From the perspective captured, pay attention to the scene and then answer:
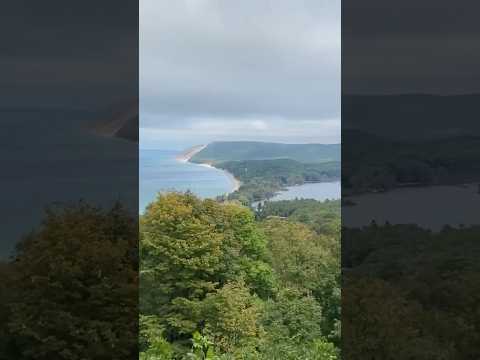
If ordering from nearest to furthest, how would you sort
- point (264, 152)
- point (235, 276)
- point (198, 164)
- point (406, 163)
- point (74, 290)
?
point (74, 290) → point (406, 163) → point (235, 276) → point (198, 164) → point (264, 152)

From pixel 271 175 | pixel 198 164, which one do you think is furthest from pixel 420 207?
pixel 198 164

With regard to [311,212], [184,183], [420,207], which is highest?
[184,183]

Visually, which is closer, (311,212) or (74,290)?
(74,290)

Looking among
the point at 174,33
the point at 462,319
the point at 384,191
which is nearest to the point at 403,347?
the point at 462,319

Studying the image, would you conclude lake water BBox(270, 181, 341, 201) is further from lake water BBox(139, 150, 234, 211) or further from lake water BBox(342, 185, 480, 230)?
lake water BBox(342, 185, 480, 230)

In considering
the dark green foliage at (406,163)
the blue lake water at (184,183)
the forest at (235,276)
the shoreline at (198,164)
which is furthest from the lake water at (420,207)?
the shoreline at (198,164)

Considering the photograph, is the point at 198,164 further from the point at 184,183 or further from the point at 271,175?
the point at 271,175

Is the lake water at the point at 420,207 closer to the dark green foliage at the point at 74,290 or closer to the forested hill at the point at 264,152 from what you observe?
the forested hill at the point at 264,152

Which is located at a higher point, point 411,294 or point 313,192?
point 313,192
